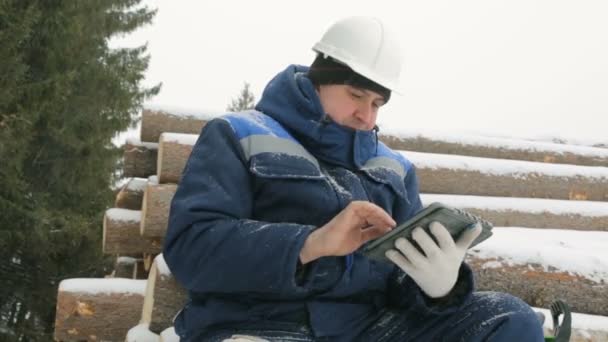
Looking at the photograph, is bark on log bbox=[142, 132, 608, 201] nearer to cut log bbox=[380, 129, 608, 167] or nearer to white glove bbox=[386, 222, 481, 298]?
cut log bbox=[380, 129, 608, 167]

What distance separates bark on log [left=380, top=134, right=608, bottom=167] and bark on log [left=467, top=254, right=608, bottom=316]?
7.47ft

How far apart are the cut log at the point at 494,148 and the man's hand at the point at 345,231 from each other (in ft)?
10.2

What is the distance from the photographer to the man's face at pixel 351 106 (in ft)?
6.88

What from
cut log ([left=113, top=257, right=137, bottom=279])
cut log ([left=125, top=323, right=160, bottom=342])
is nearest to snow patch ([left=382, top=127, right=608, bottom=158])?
cut log ([left=113, top=257, right=137, bottom=279])

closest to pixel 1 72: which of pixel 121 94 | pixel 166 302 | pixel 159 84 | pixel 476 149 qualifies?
pixel 121 94

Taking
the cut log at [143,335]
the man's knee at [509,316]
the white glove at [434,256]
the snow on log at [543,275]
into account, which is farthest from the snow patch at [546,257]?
the cut log at [143,335]

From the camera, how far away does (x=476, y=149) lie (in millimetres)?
5270

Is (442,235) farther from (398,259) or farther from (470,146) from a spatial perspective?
(470,146)

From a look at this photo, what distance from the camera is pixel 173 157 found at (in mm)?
3734

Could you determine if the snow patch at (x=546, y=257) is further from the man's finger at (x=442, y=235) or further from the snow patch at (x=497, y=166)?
the snow patch at (x=497, y=166)

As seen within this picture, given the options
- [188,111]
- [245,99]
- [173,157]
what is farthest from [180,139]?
[245,99]

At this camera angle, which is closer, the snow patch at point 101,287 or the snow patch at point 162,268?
the snow patch at point 162,268

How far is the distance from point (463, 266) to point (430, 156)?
2572 millimetres

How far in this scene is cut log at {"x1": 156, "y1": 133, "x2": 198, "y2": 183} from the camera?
3.71 metres
